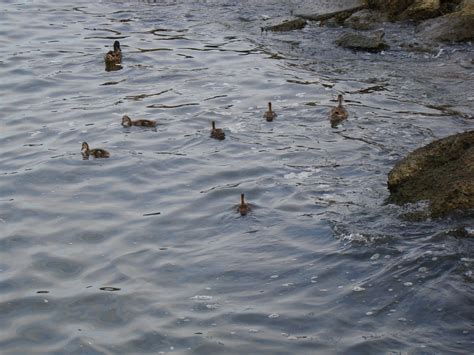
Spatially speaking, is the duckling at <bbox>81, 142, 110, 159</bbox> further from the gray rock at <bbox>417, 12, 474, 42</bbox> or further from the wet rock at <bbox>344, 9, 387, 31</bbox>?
the wet rock at <bbox>344, 9, 387, 31</bbox>

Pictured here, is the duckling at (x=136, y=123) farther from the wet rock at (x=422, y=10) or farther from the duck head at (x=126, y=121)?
the wet rock at (x=422, y=10)

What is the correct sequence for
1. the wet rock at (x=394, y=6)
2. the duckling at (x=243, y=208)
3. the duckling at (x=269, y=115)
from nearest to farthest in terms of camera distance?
the duckling at (x=243, y=208) < the duckling at (x=269, y=115) < the wet rock at (x=394, y=6)

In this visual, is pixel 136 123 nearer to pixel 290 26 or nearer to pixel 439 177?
pixel 439 177

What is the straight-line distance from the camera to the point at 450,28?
698 inches

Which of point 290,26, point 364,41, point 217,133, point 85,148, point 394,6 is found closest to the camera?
point 85,148

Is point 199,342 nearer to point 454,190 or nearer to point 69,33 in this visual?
point 454,190

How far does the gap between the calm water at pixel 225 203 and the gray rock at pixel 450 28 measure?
0.32 meters

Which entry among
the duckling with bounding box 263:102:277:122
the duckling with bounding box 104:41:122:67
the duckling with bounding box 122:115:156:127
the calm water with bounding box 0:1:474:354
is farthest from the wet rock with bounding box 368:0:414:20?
the duckling with bounding box 122:115:156:127

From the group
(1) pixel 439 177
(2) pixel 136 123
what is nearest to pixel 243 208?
(1) pixel 439 177

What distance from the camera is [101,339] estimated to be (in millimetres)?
8406

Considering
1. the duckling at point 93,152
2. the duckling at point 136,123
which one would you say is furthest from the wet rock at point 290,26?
the duckling at point 93,152

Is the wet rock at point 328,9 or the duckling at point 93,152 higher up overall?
the wet rock at point 328,9

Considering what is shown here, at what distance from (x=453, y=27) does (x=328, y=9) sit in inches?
132

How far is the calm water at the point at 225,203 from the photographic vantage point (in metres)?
8.51
